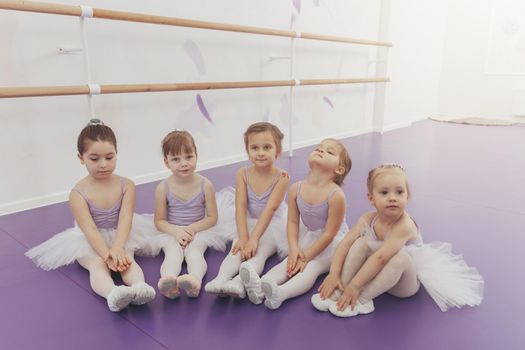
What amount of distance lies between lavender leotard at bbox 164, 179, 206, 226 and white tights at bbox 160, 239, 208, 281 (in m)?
0.12

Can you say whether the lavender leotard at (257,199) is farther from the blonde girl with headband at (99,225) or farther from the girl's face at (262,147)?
the blonde girl with headband at (99,225)

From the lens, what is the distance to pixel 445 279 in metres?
1.18

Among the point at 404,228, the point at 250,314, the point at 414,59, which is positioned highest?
the point at 414,59

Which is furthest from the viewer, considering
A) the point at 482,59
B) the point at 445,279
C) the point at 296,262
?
the point at 482,59

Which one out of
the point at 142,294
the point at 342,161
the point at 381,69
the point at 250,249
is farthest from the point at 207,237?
the point at 381,69

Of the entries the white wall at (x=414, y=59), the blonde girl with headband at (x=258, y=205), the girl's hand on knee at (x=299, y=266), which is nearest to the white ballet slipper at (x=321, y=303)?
the girl's hand on knee at (x=299, y=266)

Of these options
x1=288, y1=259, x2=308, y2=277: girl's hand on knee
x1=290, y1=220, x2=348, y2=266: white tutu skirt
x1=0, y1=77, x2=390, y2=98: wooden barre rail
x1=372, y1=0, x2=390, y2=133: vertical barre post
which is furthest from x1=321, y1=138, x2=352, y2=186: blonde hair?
x1=372, y1=0, x2=390, y2=133: vertical barre post

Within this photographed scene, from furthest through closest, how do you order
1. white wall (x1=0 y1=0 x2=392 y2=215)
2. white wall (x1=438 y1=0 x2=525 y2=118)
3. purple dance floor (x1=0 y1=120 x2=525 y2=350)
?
1. white wall (x1=438 y1=0 x2=525 y2=118)
2. white wall (x1=0 y1=0 x2=392 y2=215)
3. purple dance floor (x1=0 y1=120 x2=525 y2=350)

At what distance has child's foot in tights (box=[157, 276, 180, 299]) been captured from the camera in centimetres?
114

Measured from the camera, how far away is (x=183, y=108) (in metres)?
2.54

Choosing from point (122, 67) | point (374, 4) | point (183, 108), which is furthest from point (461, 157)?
point (122, 67)

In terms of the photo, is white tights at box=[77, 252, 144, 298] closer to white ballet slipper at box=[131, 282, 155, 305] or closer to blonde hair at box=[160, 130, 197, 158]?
white ballet slipper at box=[131, 282, 155, 305]

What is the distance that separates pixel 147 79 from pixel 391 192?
164 cm

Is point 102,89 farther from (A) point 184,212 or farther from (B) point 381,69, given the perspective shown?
(B) point 381,69
